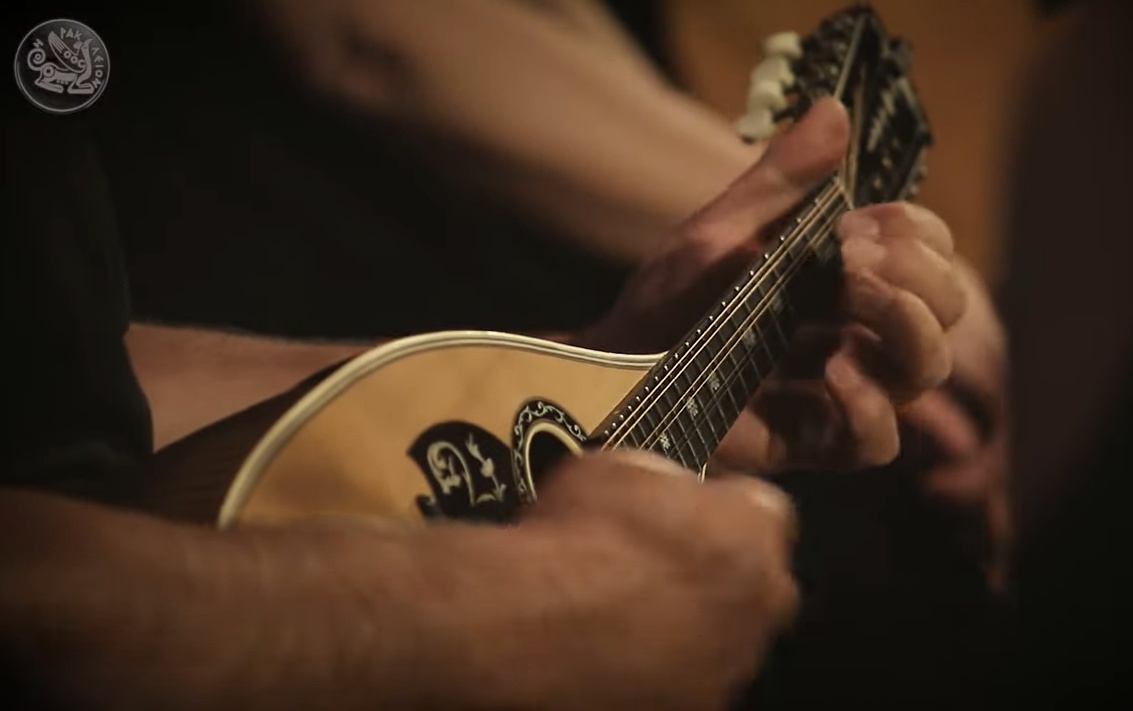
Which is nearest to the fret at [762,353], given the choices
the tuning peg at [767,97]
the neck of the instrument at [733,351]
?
the neck of the instrument at [733,351]

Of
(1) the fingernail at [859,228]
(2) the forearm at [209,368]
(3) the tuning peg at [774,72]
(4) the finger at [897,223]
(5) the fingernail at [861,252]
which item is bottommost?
(2) the forearm at [209,368]

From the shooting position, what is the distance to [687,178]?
30.1 inches

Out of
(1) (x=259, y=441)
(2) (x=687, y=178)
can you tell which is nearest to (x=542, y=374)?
(1) (x=259, y=441)

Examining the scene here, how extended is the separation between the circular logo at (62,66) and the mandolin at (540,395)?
0.21 metres

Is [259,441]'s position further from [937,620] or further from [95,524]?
[937,620]

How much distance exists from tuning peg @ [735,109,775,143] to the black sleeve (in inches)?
→ 19.2

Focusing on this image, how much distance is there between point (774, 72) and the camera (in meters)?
0.79

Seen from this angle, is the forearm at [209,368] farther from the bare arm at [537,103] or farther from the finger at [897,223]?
the finger at [897,223]

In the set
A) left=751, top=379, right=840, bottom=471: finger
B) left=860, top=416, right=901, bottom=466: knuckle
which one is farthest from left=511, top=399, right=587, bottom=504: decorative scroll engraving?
left=860, top=416, right=901, bottom=466: knuckle

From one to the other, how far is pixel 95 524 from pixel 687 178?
20.2 inches

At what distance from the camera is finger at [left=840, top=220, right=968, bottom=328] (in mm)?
760

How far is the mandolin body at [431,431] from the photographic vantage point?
441mm

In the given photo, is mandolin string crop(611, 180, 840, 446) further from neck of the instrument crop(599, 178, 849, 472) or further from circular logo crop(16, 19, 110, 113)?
circular logo crop(16, 19, 110, 113)

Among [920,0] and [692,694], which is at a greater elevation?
[920,0]
